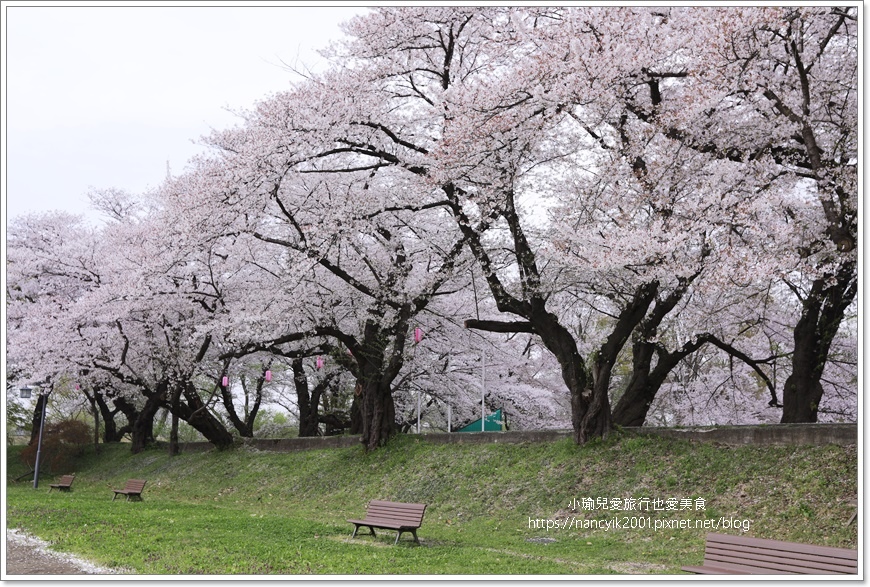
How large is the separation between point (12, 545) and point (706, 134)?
11180 millimetres

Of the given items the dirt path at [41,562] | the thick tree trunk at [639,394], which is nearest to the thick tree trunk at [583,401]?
the thick tree trunk at [639,394]

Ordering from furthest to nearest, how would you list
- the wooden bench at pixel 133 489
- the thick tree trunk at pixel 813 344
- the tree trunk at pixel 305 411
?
the tree trunk at pixel 305 411 → the wooden bench at pixel 133 489 → the thick tree trunk at pixel 813 344

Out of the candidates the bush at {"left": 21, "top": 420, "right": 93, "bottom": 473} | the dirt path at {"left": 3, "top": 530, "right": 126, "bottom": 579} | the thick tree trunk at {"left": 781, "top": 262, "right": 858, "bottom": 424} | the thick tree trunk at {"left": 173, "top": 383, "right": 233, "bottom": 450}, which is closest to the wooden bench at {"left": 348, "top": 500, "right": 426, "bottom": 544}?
the dirt path at {"left": 3, "top": 530, "right": 126, "bottom": 579}

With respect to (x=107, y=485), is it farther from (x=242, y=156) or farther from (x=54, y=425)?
(x=242, y=156)

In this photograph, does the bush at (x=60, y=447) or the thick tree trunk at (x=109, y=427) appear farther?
Result: the thick tree trunk at (x=109, y=427)

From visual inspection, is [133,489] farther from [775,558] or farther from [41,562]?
[775,558]

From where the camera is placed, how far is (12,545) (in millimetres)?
9914

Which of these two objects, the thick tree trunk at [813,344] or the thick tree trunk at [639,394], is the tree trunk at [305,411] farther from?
the thick tree trunk at [813,344]

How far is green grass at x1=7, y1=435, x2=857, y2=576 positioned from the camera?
27.7 feet

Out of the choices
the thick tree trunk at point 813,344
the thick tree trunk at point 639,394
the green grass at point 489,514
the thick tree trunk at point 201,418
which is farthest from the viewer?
the thick tree trunk at point 201,418

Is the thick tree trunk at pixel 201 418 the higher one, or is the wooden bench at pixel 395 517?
the thick tree trunk at pixel 201 418

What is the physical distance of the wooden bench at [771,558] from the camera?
638 centimetres

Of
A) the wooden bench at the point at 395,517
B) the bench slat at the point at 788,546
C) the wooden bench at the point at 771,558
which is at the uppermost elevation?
the bench slat at the point at 788,546

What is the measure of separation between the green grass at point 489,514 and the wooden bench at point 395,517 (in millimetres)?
234
